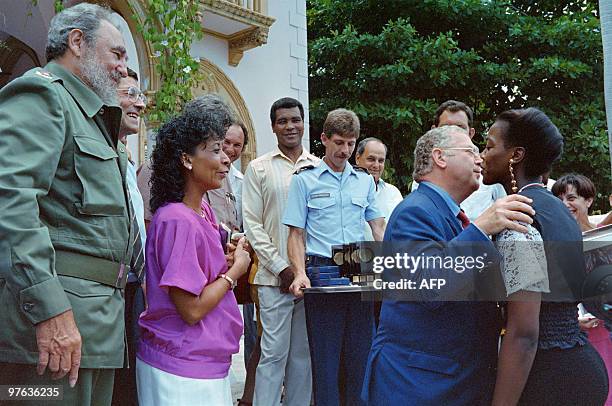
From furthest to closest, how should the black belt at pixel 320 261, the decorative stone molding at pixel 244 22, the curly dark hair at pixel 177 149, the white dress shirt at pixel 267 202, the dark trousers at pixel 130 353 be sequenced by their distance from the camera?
the decorative stone molding at pixel 244 22
the white dress shirt at pixel 267 202
the black belt at pixel 320 261
the dark trousers at pixel 130 353
the curly dark hair at pixel 177 149

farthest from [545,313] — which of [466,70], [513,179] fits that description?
[466,70]

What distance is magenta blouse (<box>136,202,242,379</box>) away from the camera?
215 cm

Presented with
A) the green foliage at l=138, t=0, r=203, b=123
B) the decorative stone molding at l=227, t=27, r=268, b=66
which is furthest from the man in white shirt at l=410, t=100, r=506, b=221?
the decorative stone molding at l=227, t=27, r=268, b=66

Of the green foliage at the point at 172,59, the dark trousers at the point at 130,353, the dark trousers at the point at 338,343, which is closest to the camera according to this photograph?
the dark trousers at the point at 130,353

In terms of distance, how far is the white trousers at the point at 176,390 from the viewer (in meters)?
2.14

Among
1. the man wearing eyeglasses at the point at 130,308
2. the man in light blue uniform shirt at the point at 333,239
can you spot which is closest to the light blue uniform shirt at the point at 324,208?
the man in light blue uniform shirt at the point at 333,239

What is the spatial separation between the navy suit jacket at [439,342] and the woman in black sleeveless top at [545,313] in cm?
11

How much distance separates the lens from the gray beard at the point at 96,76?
2.16 m

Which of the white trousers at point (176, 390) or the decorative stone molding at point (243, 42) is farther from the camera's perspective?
the decorative stone molding at point (243, 42)

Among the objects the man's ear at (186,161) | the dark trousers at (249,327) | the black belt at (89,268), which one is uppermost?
the man's ear at (186,161)

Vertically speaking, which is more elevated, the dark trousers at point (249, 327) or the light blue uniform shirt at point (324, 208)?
the light blue uniform shirt at point (324, 208)

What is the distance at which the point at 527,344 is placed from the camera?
1.96 meters

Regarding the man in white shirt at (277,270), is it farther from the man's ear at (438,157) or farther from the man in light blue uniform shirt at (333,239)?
the man's ear at (438,157)

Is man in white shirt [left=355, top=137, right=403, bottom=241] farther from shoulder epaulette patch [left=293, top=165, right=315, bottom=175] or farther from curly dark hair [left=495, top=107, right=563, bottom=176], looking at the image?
curly dark hair [left=495, top=107, right=563, bottom=176]
